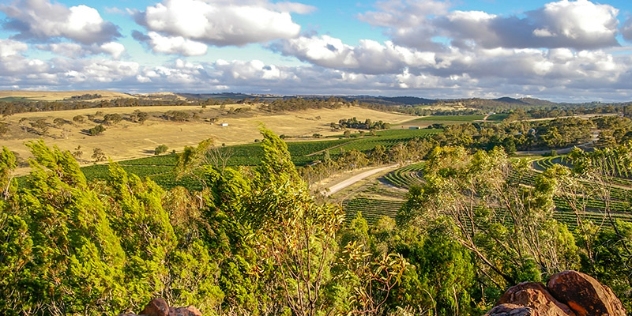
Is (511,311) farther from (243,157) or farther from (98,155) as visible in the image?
(243,157)

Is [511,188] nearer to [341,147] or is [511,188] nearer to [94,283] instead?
[94,283]

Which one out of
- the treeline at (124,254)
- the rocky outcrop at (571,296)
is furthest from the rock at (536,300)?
the treeline at (124,254)

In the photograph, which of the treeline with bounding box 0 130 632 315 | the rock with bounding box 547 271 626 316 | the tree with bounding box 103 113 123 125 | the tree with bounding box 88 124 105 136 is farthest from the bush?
the rock with bounding box 547 271 626 316

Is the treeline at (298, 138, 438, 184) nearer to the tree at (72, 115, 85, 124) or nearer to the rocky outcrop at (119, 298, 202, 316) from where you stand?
the tree at (72, 115, 85, 124)

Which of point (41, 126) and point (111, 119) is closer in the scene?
point (41, 126)

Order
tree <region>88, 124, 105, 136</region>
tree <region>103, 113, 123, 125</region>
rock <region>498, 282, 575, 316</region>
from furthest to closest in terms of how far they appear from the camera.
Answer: tree <region>103, 113, 123, 125</region>
tree <region>88, 124, 105, 136</region>
rock <region>498, 282, 575, 316</region>

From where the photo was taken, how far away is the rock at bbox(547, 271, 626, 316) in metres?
11.5

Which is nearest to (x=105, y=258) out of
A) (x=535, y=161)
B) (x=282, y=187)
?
(x=282, y=187)

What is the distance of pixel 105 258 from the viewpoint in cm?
2078

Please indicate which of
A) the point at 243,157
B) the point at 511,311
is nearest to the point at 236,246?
the point at 511,311

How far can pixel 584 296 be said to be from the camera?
11648mm

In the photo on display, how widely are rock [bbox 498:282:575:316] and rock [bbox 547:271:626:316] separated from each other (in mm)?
246

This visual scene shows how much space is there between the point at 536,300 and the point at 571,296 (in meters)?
1.89

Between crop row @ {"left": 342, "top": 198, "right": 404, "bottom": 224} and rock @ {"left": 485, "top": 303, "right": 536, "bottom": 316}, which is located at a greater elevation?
rock @ {"left": 485, "top": 303, "right": 536, "bottom": 316}
